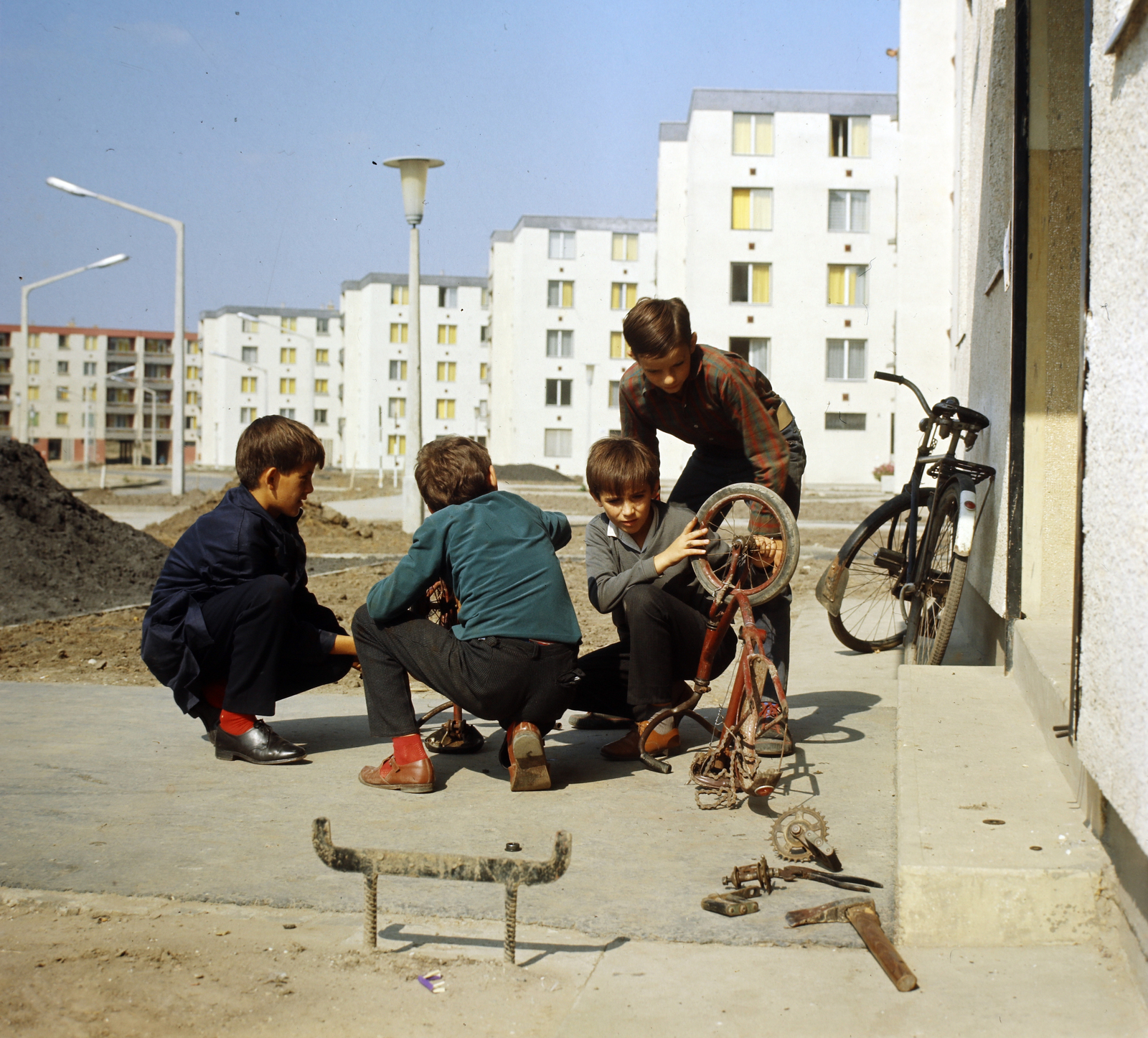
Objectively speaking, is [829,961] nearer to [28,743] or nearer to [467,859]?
[467,859]

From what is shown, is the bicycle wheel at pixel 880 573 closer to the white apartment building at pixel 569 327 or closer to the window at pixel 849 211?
the window at pixel 849 211

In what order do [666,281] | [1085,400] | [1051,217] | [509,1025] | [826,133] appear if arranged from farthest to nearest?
[666,281] < [826,133] < [1051,217] < [1085,400] < [509,1025]

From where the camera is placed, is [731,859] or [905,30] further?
[905,30]

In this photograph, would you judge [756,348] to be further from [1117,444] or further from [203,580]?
[1117,444]

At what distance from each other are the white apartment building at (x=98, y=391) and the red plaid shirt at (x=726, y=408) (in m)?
126

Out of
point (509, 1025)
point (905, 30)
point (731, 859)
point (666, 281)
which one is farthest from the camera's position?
point (666, 281)

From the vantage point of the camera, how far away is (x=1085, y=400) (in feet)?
8.64

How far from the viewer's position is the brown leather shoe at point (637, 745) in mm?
4207

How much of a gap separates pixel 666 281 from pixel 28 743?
151 feet

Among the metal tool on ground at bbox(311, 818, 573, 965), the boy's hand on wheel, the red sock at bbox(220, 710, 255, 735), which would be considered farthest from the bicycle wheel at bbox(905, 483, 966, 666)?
the metal tool on ground at bbox(311, 818, 573, 965)

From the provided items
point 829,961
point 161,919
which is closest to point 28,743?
point 161,919

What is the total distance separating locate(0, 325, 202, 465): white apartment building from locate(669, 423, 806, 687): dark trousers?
412ft

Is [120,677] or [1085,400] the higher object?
[1085,400]

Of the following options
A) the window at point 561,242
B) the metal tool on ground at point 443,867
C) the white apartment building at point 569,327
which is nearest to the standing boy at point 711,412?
the metal tool on ground at point 443,867
